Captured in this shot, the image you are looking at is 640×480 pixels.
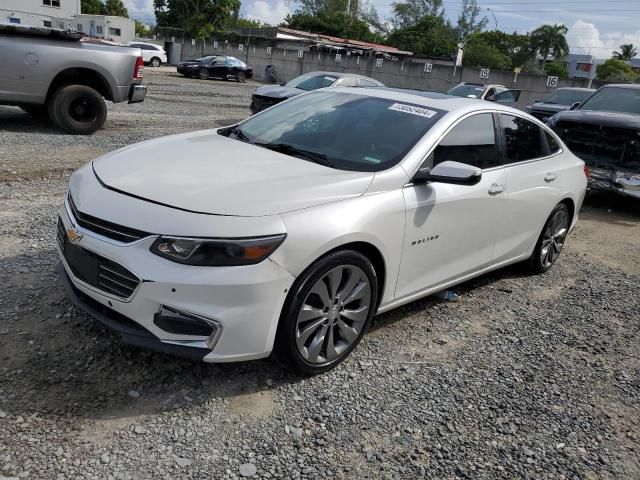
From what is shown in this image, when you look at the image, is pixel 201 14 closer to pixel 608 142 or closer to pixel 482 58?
pixel 482 58

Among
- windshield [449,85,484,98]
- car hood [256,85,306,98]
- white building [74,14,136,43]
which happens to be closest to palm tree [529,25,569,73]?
white building [74,14,136,43]

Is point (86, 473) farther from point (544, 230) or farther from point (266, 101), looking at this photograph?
point (266, 101)

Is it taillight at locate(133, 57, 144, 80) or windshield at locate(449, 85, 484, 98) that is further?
windshield at locate(449, 85, 484, 98)

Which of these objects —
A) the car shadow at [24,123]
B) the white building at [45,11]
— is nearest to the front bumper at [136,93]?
the car shadow at [24,123]

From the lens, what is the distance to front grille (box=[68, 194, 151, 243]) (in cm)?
279

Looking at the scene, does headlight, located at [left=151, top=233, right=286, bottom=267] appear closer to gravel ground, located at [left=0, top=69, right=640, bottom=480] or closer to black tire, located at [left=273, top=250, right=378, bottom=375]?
black tire, located at [left=273, top=250, right=378, bottom=375]

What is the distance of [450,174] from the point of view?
355 centimetres

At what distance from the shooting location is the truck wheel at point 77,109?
935cm

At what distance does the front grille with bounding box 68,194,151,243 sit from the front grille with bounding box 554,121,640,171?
24.5 ft

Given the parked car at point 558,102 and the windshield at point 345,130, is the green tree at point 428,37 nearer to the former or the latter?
the parked car at point 558,102

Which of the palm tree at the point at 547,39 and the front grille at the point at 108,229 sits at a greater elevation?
the palm tree at the point at 547,39

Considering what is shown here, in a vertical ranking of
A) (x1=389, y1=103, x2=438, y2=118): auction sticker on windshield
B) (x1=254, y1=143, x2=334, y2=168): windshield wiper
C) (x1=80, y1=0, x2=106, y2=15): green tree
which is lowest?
(x1=254, y1=143, x2=334, y2=168): windshield wiper

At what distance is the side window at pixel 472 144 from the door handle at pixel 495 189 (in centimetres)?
16

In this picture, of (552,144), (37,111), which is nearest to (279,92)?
(37,111)
